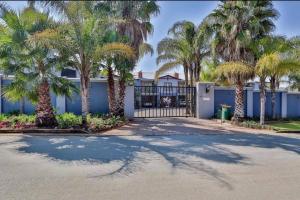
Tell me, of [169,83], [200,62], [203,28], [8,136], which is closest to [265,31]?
[203,28]

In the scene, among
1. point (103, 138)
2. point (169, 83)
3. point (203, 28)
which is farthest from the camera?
point (169, 83)

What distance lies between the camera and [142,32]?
18797 millimetres

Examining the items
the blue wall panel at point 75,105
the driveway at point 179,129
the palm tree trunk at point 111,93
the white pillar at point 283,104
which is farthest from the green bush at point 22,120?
the white pillar at point 283,104

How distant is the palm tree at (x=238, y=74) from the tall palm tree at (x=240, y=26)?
0.19 feet

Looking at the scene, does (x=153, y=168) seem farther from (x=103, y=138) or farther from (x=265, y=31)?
(x=265, y=31)

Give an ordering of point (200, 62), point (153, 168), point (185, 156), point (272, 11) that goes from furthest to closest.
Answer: point (200, 62) → point (272, 11) → point (185, 156) → point (153, 168)

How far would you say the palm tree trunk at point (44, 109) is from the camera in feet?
47.9

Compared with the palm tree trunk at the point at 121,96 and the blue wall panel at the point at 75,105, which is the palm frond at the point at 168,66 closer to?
the palm tree trunk at the point at 121,96

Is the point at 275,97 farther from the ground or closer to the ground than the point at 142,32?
closer to the ground

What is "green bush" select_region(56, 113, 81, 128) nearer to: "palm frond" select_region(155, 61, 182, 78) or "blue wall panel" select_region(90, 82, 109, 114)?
"blue wall panel" select_region(90, 82, 109, 114)

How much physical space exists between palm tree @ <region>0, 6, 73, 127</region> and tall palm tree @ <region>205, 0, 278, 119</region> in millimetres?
9329

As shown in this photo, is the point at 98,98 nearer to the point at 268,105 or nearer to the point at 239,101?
the point at 239,101

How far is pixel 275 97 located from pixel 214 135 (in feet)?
35.0

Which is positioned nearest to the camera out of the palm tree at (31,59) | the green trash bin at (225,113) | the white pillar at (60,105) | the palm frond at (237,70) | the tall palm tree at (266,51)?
the palm tree at (31,59)
